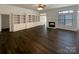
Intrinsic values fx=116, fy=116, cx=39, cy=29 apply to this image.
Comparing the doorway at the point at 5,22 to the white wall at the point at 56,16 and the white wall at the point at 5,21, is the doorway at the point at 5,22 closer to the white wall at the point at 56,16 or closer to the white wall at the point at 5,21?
the white wall at the point at 5,21

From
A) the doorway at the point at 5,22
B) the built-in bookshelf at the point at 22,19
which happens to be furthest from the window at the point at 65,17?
the doorway at the point at 5,22

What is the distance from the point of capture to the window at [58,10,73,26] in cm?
964

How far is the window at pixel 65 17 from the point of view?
9.64 meters

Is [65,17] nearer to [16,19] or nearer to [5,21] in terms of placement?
[16,19]

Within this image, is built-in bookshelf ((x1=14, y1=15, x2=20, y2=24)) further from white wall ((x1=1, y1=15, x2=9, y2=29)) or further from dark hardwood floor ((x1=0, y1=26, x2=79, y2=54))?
dark hardwood floor ((x1=0, y1=26, x2=79, y2=54))

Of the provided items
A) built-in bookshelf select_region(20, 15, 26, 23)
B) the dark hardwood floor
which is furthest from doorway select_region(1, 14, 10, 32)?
the dark hardwood floor

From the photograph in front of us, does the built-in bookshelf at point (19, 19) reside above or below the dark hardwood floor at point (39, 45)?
above

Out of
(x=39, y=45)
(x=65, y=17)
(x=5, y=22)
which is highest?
(x=65, y=17)

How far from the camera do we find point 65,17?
10.2 meters

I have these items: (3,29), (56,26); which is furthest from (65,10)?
(3,29)

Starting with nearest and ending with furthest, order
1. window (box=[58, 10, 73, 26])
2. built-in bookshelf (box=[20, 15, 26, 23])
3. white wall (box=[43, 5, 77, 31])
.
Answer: white wall (box=[43, 5, 77, 31]) < window (box=[58, 10, 73, 26]) < built-in bookshelf (box=[20, 15, 26, 23])

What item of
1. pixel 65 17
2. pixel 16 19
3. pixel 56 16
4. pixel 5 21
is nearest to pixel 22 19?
pixel 16 19
